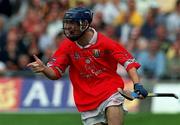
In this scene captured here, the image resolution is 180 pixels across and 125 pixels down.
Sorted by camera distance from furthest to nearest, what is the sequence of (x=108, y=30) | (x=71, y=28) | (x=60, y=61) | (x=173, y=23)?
1. (x=173, y=23)
2. (x=108, y=30)
3. (x=60, y=61)
4. (x=71, y=28)

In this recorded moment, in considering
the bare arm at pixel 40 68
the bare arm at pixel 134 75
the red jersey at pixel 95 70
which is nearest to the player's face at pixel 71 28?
the red jersey at pixel 95 70

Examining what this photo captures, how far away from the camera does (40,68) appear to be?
9266mm

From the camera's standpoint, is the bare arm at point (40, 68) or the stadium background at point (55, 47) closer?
the bare arm at point (40, 68)

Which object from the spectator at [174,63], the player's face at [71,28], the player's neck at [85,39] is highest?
the player's face at [71,28]

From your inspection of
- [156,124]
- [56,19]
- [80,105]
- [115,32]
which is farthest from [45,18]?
[80,105]

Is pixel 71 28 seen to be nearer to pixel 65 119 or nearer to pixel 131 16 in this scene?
pixel 65 119

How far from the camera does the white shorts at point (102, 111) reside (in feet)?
31.2

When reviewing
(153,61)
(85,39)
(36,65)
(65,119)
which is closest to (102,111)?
(85,39)

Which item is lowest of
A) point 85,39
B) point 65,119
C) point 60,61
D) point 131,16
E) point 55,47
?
point 65,119

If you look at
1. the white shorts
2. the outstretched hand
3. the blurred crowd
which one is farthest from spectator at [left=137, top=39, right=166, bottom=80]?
the outstretched hand

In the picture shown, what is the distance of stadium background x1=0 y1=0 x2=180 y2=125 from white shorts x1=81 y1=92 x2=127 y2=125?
598cm

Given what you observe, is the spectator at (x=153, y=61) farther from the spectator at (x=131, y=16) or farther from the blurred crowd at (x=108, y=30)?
the spectator at (x=131, y=16)

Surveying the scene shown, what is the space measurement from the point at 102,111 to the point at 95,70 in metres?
0.50

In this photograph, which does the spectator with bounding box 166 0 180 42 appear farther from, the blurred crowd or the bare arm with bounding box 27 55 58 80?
the bare arm with bounding box 27 55 58 80
